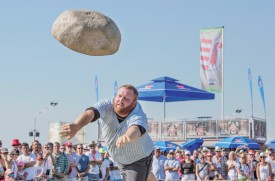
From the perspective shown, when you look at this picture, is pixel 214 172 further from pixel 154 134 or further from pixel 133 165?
pixel 154 134

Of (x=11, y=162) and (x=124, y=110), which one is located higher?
(x=124, y=110)

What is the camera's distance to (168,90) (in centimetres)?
2288

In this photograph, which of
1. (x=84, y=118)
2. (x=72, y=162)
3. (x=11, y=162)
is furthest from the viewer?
(x=72, y=162)

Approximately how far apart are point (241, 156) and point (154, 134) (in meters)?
13.4

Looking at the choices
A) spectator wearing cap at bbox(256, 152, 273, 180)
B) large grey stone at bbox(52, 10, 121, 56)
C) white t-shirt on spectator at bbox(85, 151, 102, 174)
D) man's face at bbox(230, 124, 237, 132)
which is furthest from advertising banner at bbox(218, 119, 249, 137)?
large grey stone at bbox(52, 10, 121, 56)

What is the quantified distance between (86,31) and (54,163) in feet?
17.8

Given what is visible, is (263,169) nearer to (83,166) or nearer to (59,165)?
(83,166)

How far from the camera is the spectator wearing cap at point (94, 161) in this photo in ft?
50.7

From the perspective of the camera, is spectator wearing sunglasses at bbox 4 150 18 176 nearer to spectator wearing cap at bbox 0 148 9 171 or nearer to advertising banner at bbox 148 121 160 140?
spectator wearing cap at bbox 0 148 9 171

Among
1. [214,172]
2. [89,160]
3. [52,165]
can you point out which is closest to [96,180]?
[89,160]

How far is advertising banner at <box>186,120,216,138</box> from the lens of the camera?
29.4 meters

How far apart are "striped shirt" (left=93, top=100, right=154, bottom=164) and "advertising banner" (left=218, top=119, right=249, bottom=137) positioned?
22.6m

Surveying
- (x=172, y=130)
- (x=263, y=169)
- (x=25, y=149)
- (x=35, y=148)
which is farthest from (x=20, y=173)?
(x=172, y=130)

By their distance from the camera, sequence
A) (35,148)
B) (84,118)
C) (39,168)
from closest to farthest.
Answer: (84,118) → (39,168) → (35,148)
